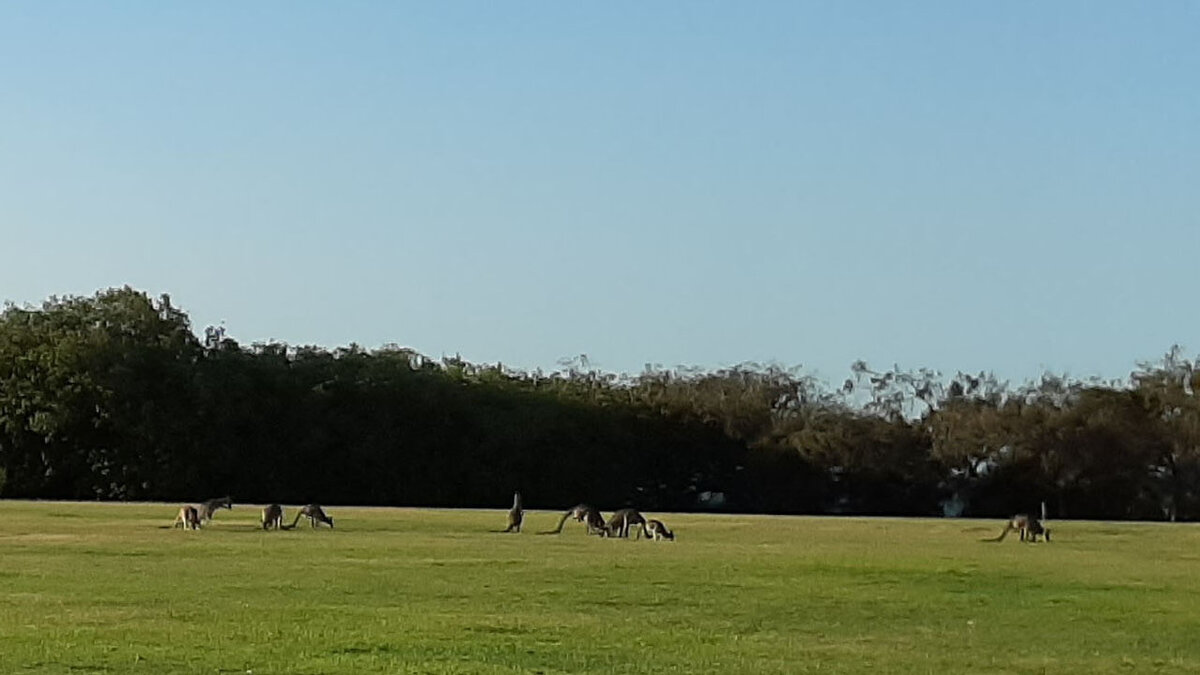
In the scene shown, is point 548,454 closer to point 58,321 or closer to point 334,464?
point 334,464

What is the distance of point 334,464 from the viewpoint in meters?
72.1

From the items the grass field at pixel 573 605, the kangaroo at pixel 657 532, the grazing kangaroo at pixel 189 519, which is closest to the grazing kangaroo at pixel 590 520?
the kangaroo at pixel 657 532

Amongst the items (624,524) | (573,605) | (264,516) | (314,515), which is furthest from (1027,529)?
(573,605)

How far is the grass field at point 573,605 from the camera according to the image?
17.2 metres

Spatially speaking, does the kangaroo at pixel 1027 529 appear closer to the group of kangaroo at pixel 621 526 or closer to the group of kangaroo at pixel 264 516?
the group of kangaroo at pixel 621 526

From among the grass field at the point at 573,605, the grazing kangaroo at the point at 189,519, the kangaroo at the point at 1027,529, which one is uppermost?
the kangaroo at the point at 1027,529

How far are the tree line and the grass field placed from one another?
29.5 meters

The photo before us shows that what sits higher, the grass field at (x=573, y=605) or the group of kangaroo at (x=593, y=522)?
the group of kangaroo at (x=593, y=522)

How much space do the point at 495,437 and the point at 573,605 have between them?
2009 inches

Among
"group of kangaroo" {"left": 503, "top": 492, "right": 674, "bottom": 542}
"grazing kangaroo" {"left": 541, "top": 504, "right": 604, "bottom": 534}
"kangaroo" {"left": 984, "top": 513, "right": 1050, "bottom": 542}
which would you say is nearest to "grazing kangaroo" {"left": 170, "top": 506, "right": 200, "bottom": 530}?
"group of kangaroo" {"left": 503, "top": 492, "right": 674, "bottom": 542}

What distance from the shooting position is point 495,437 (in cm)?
7369

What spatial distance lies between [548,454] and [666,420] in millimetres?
6079

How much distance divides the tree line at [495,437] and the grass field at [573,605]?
96.7 feet

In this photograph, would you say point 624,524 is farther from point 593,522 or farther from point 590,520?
point 590,520
